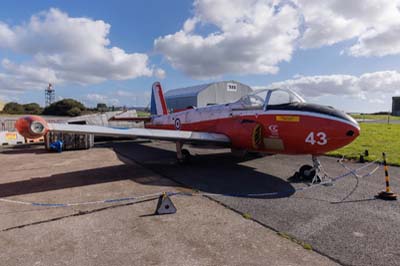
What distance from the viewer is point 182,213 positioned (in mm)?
4391

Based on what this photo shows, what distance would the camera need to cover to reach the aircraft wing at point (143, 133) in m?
5.90

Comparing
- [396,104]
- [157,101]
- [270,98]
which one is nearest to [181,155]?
[270,98]

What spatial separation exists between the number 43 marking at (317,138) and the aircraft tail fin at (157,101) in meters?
10.2

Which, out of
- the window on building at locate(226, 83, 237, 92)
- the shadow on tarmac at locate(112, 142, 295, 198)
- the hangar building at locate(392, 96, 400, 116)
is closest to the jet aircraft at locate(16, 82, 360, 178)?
the shadow on tarmac at locate(112, 142, 295, 198)

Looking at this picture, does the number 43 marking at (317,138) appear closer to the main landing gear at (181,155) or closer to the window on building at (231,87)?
the main landing gear at (181,155)

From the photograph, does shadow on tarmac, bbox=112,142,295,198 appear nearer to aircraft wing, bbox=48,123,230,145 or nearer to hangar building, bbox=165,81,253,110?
aircraft wing, bbox=48,123,230,145

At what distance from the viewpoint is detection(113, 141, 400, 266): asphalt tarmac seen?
127 inches

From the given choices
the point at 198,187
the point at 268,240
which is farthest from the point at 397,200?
the point at 198,187

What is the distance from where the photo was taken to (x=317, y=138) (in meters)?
5.95

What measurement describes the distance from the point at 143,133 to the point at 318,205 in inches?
194

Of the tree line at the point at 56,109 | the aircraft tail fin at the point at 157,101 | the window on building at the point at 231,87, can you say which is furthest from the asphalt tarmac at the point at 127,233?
the tree line at the point at 56,109

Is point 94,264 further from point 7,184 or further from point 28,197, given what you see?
point 7,184

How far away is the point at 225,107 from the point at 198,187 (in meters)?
3.65

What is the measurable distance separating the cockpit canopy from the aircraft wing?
1455mm
